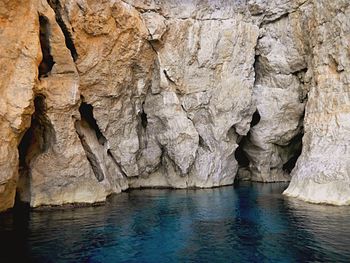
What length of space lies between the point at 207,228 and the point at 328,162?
11.0 meters

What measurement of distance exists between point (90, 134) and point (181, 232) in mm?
12721

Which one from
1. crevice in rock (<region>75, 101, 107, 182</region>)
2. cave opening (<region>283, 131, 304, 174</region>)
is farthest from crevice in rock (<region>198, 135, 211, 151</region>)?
cave opening (<region>283, 131, 304, 174</region>)

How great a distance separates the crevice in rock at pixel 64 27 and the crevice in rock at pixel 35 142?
443 centimetres

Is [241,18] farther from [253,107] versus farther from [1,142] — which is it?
[1,142]

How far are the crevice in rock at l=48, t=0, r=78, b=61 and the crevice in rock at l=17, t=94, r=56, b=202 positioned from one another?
4426 mm

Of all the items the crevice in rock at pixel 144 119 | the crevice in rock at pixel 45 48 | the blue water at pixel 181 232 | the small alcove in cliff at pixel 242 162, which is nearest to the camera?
the blue water at pixel 181 232

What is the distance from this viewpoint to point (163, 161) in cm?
3303

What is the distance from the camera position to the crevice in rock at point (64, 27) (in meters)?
24.1

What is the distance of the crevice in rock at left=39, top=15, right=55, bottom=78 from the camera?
22348mm

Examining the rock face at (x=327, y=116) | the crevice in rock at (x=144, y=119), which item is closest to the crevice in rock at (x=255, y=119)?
the rock face at (x=327, y=116)

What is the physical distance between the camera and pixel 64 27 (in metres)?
24.5

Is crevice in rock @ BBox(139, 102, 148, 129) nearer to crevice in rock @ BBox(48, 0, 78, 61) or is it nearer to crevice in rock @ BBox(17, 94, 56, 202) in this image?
crevice in rock @ BBox(48, 0, 78, 61)

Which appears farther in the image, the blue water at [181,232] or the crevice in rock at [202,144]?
the crevice in rock at [202,144]

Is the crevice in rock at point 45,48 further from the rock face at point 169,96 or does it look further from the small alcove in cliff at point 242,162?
the small alcove in cliff at point 242,162
